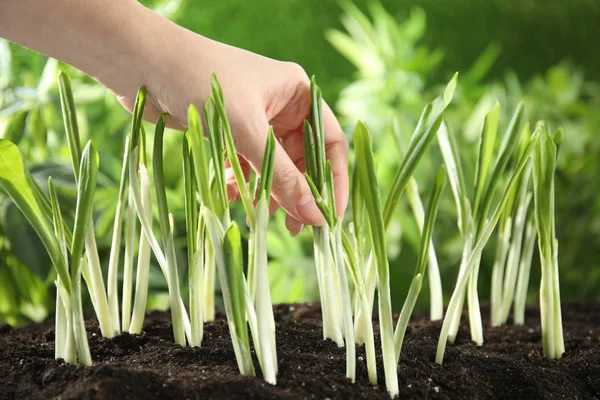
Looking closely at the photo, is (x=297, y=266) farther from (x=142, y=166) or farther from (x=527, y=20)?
(x=527, y=20)

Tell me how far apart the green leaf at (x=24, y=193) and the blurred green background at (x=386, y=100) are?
→ 47cm

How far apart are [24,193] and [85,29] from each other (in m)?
0.16

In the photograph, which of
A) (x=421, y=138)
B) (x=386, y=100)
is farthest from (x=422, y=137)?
(x=386, y=100)

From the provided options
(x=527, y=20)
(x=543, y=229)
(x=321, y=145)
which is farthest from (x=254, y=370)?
(x=527, y=20)

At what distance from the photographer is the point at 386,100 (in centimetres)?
155

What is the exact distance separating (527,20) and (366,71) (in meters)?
1.13

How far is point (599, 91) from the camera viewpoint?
1882 mm

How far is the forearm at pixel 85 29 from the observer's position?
0.59 m

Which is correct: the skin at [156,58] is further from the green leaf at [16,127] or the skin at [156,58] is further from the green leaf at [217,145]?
the green leaf at [16,127]

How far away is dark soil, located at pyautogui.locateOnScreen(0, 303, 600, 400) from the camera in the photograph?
0.52 m

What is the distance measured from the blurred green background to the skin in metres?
0.30

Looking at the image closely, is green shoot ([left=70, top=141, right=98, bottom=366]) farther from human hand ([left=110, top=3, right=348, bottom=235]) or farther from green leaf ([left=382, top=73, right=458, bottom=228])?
green leaf ([left=382, top=73, right=458, bottom=228])

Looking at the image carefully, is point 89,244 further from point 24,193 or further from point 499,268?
point 499,268

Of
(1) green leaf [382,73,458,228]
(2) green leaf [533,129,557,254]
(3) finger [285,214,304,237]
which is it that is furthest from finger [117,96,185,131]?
(2) green leaf [533,129,557,254]
